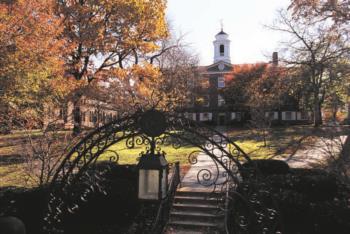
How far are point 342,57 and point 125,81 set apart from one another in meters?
12.1

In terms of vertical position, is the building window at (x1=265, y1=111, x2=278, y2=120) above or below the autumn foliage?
below

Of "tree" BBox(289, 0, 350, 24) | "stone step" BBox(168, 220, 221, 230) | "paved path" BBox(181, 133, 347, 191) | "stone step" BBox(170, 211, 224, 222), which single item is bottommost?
"stone step" BBox(168, 220, 221, 230)

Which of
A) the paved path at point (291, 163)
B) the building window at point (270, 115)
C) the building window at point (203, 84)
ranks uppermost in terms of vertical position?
the building window at point (203, 84)

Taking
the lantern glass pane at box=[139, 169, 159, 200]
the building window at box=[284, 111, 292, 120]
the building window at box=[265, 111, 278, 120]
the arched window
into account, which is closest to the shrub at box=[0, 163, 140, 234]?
the lantern glass pane at box=[139, 169, 159, 200]

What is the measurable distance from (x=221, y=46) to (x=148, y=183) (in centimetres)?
4512

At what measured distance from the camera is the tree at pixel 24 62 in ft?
36.0

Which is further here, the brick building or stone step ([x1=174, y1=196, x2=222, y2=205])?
the brick building

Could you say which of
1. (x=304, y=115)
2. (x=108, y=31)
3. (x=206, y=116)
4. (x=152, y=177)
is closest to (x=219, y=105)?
(x=206, y=116)

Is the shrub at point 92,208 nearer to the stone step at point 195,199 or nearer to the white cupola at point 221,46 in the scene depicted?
the stone step at point 195,199

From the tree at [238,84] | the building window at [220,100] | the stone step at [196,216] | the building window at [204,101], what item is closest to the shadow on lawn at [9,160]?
the stone step at [196,216]

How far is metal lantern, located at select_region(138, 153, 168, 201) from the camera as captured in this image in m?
3.53

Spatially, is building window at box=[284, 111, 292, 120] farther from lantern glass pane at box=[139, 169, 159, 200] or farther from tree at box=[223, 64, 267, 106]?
lantern glass pane at box=[139, 169, 159, 200]

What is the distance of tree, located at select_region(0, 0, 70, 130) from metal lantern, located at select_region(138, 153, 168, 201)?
24.6 feet

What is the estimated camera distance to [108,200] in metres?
8.93
